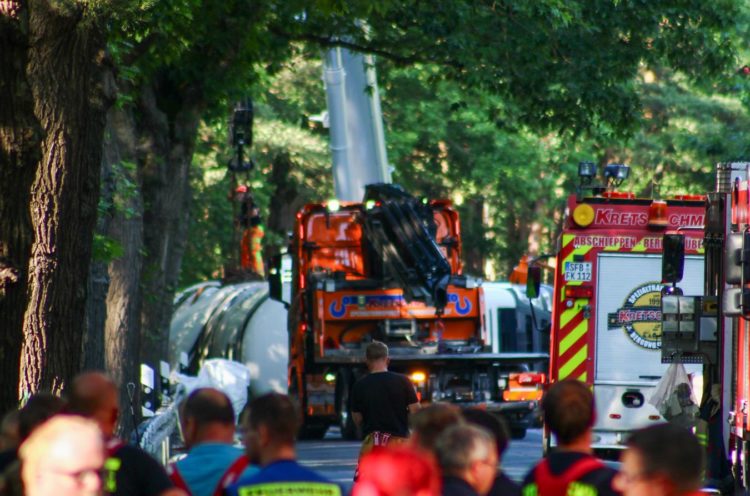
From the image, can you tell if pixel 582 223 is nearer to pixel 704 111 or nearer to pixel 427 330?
pixel 427 330

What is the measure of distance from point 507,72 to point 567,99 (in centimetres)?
100

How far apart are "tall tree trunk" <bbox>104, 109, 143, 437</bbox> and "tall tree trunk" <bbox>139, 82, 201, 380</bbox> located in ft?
5.89

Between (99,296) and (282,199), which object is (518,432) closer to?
(99,296)

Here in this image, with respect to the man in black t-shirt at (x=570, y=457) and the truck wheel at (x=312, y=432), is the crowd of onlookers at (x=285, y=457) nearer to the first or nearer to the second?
the man in black t-shirt at (x=570, y=457)

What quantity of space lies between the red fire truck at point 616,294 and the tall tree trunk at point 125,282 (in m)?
4.88

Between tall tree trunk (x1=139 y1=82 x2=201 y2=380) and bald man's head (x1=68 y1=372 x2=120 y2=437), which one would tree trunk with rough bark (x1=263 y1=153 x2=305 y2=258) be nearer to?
tall tree trunk (x1=139 y1=82 x2=201 y2=380)

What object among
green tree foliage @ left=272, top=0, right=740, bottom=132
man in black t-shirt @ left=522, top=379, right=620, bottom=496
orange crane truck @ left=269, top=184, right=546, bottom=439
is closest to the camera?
man in black t-shirt @ left=522, top=379, right=620, bottom=496

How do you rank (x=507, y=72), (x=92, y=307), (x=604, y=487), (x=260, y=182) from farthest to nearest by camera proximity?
(x=260, y=182) → (x=507, y=72) → (x=92, y=307) → (x=604, y=487)

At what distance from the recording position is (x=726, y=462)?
1358 cm

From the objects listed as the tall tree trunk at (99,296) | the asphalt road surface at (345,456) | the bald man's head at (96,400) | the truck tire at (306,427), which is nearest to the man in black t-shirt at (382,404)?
the tall tree trunk at (99,296)

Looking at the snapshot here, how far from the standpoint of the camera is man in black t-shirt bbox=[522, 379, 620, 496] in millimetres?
6352

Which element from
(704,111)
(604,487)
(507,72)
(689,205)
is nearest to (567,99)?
(507,72)

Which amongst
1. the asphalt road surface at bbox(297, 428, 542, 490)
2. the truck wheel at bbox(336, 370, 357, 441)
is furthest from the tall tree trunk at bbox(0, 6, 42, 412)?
the truck wheel at bbox(336, 370, 357, 441)

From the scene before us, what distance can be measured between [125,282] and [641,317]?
608cm
